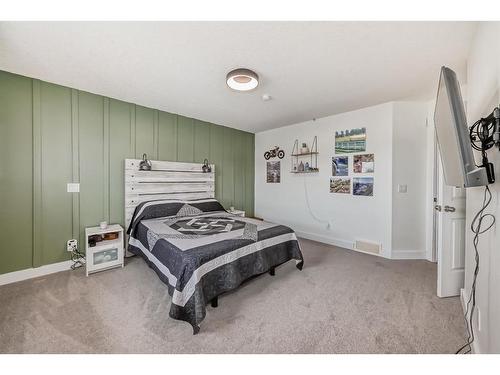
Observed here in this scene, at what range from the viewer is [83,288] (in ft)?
7.21

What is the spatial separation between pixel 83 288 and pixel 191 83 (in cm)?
253

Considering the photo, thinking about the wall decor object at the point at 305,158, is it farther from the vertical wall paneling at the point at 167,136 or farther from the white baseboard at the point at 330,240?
the vertical wall paneling at the point at 167,136

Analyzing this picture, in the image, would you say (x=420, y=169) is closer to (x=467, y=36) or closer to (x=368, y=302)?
(x=467, y=36)

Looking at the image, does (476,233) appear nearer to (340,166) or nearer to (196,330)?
(196,330)

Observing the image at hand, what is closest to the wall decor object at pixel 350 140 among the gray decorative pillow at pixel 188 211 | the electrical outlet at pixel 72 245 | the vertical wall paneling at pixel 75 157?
the gray decorative pillow at pixel 188 211

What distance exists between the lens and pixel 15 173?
92.0 inches

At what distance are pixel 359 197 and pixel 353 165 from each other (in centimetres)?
53

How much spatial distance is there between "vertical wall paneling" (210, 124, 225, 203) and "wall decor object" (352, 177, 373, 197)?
244cm

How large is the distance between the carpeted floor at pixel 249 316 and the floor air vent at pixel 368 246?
2.13 ft

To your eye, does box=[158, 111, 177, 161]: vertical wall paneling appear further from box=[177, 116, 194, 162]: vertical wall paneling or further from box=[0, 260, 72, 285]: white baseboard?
box=[0, 260, 72, 285]: white baseboard

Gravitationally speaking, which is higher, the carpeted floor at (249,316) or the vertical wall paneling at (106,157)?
the vertical wall paneling at (106,157)

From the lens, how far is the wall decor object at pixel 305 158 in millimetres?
3912

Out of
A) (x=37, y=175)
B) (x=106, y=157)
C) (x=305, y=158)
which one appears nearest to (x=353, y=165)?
(x=305, y=158)

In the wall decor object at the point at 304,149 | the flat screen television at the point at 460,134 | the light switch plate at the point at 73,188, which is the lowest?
the light switch plate at the point at 73,188
